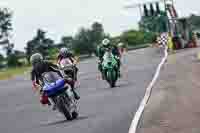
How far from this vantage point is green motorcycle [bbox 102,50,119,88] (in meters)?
30.5

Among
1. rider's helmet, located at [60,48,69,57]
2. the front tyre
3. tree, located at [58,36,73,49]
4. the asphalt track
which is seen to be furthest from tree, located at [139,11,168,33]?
tree, located at [58,36,73,49]

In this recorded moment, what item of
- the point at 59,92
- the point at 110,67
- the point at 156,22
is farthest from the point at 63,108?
the point at 156,22

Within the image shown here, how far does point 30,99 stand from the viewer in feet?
107

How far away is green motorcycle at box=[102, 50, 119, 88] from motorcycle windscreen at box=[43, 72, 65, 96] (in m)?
10.9

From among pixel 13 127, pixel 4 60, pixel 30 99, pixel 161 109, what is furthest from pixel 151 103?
pixel 4 60

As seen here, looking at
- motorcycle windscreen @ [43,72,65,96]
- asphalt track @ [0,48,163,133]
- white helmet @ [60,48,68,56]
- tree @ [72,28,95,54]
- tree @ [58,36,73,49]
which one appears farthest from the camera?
tree @ [72,28,95,54]

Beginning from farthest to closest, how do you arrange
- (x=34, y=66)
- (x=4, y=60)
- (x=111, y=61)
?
(x=4, y=60) < (x=111, y=61) < (x=34, y=66)

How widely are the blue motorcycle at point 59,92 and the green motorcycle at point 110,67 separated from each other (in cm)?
1081

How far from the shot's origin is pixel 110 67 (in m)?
30.6

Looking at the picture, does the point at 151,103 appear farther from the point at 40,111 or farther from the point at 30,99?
the point at 30,99

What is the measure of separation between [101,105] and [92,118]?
3.90 m

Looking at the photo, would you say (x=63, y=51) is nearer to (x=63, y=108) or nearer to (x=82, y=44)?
(x=63, y=108)

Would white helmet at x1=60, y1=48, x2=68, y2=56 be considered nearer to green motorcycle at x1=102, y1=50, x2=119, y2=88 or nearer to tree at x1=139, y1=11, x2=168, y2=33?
green motorcycle at x1=102, y1=50, x2=119, y2=88

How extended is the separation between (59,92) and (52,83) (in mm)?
276
